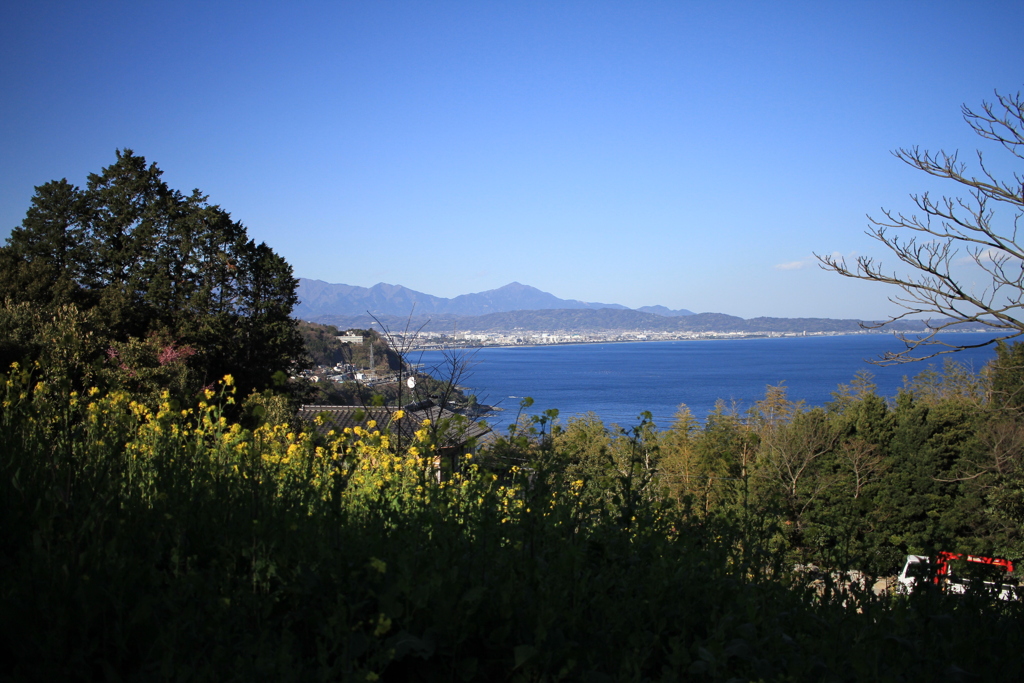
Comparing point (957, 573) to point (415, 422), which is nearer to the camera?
point (957, 573)

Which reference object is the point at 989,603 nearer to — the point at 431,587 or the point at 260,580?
the point at 431,587

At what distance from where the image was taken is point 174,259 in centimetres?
2436

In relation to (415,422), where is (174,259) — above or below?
above

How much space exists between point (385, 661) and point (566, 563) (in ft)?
2.57

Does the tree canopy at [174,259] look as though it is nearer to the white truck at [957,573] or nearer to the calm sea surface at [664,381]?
the calm sea surface at [664,381]

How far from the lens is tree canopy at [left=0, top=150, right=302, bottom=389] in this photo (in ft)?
76.7

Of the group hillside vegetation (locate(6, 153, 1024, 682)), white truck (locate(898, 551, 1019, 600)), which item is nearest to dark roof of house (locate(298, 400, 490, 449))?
hillside vegetation (locate(6, 153, 1024, 682))

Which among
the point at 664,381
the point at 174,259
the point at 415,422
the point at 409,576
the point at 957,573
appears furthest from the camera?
the point at 664,381

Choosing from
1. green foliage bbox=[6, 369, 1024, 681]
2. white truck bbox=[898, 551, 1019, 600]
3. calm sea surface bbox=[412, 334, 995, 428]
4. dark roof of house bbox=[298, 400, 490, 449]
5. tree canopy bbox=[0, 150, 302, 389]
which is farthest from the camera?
calm sea surface bbox=[412, 334, 995, 428]

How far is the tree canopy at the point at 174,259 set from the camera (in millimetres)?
23391

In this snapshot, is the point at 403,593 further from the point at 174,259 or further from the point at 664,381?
the point at 664,381

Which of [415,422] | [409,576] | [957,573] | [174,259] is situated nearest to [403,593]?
[409,576]

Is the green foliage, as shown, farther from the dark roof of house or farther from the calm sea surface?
the calm sea surface

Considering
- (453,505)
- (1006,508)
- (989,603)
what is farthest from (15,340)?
(1006,508)
